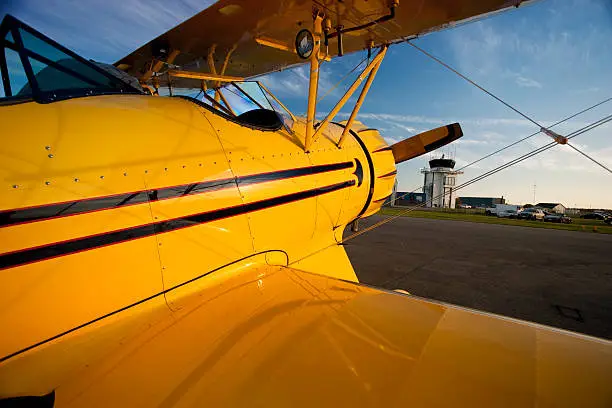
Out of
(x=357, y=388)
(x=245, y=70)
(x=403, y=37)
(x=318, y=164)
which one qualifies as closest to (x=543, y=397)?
(x=357, y=388)

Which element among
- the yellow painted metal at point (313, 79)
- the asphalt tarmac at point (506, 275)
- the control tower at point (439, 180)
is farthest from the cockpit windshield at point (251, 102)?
the control tower at point (439, 180)

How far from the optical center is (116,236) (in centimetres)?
156

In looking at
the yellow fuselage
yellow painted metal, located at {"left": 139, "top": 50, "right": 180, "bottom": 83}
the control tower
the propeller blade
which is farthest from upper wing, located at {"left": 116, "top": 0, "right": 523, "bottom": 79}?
the control tower

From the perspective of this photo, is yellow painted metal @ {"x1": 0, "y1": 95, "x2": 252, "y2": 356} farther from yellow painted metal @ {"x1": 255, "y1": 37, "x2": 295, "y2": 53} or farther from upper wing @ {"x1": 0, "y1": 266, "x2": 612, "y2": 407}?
yellow painted metal @ {"x1": 255, "y1": 37, "x2": 295, "y2": 53}

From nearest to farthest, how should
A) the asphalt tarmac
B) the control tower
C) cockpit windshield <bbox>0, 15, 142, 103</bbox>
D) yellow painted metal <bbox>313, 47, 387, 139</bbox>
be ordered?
cockpit windshield <bbox>0, 15, 142, 103</bbox> < yellow painted metal <bbox>313, 47, 387, 139</bbox> < the asphalt tarmac < the control tower

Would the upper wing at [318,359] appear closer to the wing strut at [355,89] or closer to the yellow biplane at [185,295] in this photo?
the yellow biplane at [185,295]

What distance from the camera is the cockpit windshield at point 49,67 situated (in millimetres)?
1938

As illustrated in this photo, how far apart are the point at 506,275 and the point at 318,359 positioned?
7922mm

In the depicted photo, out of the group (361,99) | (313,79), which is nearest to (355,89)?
(361,99)

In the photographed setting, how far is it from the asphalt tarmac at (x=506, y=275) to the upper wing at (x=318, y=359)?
4.50 metres

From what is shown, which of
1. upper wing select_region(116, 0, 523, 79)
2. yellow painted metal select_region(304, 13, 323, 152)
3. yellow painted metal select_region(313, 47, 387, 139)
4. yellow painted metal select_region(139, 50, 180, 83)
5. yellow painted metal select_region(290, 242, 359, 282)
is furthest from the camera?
yellow painted metal select_region(139, 50, 180, 83)

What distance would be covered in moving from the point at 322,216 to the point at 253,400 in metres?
2.32

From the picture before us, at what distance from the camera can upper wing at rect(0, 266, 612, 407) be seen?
104 centimetres

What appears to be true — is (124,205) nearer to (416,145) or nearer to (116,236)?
(116,236)
